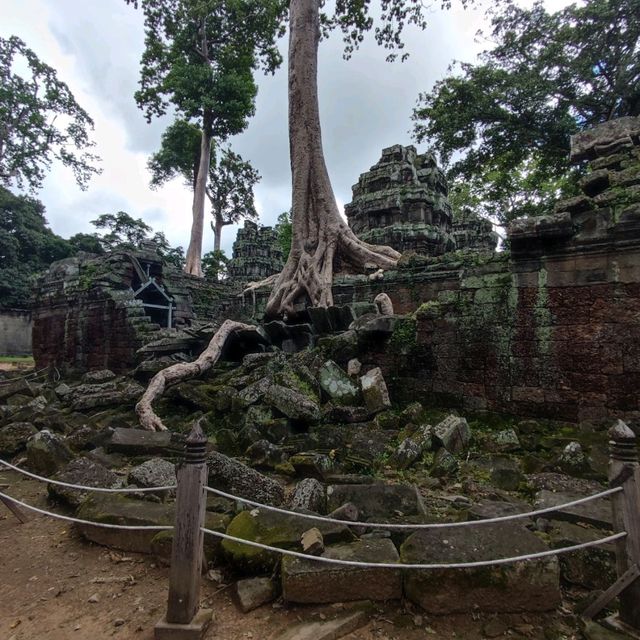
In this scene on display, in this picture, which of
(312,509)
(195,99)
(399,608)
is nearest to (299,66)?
(312,509)

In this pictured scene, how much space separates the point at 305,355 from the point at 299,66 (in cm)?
770

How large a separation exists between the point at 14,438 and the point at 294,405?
136 inches

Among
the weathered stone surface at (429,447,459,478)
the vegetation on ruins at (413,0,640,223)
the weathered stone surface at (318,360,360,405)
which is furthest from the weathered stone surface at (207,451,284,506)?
the vegetation on ruins at (413,0,640,223)

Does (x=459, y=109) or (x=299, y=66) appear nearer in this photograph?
(x=299, y=66)

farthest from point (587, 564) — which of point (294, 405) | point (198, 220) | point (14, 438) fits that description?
point (198, 220)

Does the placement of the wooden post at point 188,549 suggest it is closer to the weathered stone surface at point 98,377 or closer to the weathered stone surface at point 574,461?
the weathered stone surface at point 574,461

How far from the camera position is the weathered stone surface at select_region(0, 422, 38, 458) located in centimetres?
479

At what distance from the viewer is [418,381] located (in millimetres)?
5059

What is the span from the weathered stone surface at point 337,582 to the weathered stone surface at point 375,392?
2.55 metres

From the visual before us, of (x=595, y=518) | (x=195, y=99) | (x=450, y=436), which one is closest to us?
(x=595, y=518)

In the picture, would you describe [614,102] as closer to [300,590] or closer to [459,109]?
[459,109]

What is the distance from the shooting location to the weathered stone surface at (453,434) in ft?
12.8

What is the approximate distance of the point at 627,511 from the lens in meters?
1.90

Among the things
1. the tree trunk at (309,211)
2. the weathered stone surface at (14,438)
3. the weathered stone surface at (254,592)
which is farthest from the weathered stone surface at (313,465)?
the tree trunk at (309,211)
